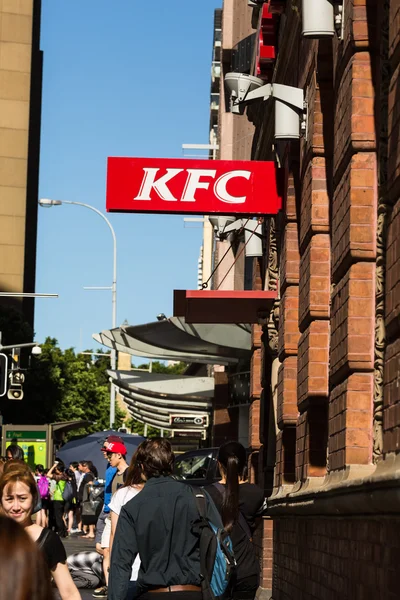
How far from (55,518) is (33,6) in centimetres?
8678

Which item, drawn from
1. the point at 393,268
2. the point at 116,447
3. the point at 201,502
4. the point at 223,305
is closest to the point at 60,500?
the point at 223,305

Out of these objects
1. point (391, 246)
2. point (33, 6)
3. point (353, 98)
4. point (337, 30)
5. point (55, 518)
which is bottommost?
point (55, 518)

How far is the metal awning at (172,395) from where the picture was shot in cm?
4028

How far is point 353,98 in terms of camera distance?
8.32m

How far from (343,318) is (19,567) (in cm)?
579

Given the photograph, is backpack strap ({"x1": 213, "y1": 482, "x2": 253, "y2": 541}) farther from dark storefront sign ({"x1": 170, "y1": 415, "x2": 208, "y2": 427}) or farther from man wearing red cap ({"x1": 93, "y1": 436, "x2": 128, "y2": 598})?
dark storefront sign ({"x1": 170, "y1": 415, "x2": 208, "y2": 427})

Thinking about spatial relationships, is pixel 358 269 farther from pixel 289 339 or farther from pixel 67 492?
pixel 67 492

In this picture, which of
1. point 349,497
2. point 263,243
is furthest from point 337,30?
point 263,243

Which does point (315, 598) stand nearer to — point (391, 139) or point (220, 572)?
point (220, 572)

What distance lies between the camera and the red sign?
→ 12.8 m

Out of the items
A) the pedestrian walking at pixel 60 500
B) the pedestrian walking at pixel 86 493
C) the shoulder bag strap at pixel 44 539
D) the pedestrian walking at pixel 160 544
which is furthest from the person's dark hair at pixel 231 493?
the pedestrian walking at pixel 60 500

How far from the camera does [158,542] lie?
22.7ft

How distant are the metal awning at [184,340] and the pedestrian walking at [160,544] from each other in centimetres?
1703

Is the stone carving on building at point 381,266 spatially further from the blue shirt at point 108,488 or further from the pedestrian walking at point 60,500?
the pedestrian walking at point 60,500
